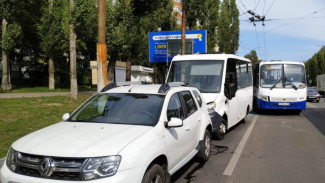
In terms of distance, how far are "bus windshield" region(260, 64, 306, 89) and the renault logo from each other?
13.8 metres

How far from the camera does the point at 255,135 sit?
991 cm

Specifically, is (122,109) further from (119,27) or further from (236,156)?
(119,27)

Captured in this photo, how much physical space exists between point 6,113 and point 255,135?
332 inches

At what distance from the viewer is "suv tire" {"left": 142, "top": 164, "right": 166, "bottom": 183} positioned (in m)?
3.80

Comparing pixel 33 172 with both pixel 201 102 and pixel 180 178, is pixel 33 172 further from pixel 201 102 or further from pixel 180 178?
pixel 201 102

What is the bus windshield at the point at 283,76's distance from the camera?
1566cm

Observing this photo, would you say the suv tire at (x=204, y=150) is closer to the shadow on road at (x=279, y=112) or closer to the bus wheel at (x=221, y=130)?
the bus wheel at (x=221, y=130)

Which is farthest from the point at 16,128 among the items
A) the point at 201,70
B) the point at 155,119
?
the point at 155,119

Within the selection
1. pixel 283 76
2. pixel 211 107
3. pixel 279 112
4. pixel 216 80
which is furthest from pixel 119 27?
pixel 211 107

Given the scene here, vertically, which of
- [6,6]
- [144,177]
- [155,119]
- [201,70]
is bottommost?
[144,177]

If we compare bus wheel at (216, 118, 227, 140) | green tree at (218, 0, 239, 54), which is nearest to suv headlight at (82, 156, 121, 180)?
bus wheel at (216, 118, 227, 140)

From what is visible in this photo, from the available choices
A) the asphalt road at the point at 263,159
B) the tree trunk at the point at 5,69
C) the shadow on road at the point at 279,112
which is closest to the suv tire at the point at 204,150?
the asphalt road at the point at 263,159

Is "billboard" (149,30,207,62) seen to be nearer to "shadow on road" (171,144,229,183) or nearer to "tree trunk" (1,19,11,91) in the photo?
"tree trunk" (1,19,11,91)

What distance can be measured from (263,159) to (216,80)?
10.5 ft
